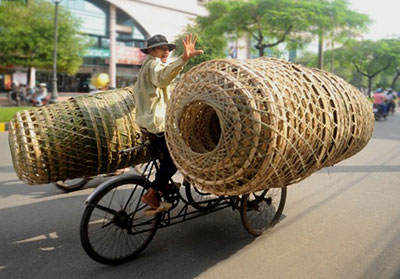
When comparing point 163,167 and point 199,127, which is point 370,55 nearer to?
→ point 199,127

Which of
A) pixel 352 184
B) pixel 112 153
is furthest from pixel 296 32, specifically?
pixel 112 153

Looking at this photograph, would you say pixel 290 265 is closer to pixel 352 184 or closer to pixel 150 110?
pixel 150 110

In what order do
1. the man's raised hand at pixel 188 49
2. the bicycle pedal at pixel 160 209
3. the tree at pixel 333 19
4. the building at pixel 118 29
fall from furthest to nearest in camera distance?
the building at pixel 118 29, the tree at pixel 333 19, the bicycle pedal at pixel 160 209, the man's raised hand at pixel 188 49

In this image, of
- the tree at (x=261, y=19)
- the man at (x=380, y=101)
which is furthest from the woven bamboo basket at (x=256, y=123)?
the tree at (x=261, y=19)

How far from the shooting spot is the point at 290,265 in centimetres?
278

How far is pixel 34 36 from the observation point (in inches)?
796

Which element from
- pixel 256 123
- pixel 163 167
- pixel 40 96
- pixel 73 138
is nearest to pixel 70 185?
pixel 73 138

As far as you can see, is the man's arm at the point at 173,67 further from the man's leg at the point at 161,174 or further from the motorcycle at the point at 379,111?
the motorcycle at the point at 379,111

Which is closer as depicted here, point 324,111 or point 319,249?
point 324,111

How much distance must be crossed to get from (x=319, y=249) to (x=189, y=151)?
148 centimetres

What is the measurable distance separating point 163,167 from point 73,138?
92cm

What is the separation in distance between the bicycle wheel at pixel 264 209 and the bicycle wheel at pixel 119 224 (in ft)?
3.05

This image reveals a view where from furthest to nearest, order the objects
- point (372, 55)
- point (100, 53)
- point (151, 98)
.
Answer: point (100, 53) → point (372, 55) → point (151, 98)

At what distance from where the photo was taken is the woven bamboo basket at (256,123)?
2275mm
